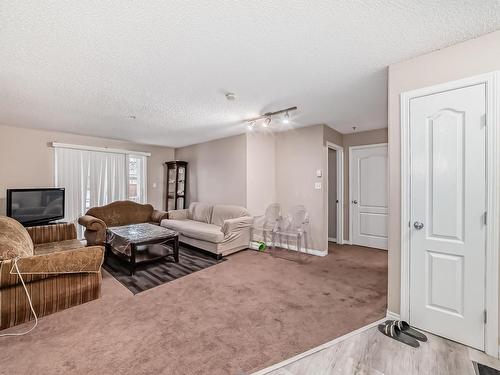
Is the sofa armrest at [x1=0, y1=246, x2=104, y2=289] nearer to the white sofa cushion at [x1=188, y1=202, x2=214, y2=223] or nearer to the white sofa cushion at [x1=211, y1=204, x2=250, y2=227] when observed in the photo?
the white sofa cushion at [x1=211, y1=204, x2=250, y2=227]

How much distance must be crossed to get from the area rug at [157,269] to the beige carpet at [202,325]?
14 centimetres

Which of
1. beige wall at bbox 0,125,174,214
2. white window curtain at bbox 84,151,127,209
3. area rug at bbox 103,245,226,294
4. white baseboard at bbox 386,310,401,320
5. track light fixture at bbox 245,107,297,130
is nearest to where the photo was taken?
white baseboard at bbox 386,310,401,320

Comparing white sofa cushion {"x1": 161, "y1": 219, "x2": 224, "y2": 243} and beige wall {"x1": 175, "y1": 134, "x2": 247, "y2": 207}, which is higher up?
beige wall {"x1": 175, "y1": 134, "x2": 247, "y2": 207}

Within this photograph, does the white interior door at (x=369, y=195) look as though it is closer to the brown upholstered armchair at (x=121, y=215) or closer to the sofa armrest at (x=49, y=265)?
the brown upholstered armchair at (x=121, y=215)

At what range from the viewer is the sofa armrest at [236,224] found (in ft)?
13.5

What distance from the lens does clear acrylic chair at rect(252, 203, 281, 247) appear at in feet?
15.3

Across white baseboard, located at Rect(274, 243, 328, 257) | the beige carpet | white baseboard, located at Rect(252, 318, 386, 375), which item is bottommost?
the beige carpet

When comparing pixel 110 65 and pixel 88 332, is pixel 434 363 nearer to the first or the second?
pixel 88 332

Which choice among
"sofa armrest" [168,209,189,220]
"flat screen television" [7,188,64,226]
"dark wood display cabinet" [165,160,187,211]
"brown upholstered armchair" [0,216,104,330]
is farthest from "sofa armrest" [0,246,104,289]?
"dark wood display cabinet" [165,160,187,211]

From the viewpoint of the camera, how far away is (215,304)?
8.07ft

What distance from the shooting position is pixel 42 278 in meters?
2.20

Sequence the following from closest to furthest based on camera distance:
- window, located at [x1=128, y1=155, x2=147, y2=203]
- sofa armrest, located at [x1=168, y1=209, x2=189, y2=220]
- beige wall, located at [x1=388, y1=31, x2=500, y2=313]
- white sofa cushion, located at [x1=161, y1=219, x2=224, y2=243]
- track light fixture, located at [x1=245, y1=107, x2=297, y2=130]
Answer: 1. beige wall, located at [x1=388, y1=31, x2=500, y2=313]
2. track light fixture, located at [x1=245, y1=107, x2=297, y2=130]
3. white sofa cushion, located at [x1=161, y1=219, x2=224, y2=243]
4. sofa armrest, located at [x1=168, y1=209, x2=189, y2=220]
5. window, located at [x1=128, y1=155, x2=147, y2=203]

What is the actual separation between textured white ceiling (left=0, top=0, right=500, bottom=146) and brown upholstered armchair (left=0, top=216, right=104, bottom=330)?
167 centimetres

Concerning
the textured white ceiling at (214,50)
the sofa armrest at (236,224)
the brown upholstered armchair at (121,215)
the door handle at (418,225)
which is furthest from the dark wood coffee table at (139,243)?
the door handle at (418,225)
